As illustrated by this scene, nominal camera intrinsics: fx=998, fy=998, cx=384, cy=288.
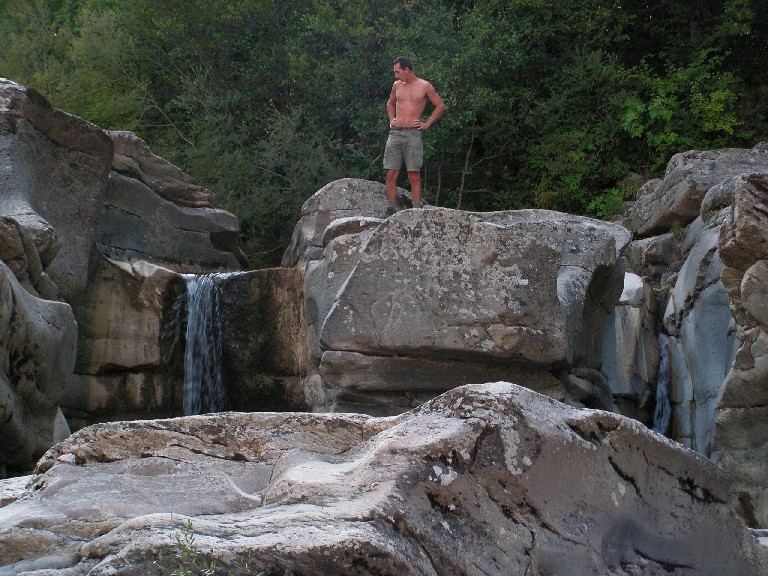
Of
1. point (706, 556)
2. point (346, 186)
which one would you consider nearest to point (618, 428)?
point (706, 556)

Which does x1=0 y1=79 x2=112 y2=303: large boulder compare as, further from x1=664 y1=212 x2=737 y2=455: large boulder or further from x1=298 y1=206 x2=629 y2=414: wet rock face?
x1=664 y1=212 x2=737 y2=455: large boulder

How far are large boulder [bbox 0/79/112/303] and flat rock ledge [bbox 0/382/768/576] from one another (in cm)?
615

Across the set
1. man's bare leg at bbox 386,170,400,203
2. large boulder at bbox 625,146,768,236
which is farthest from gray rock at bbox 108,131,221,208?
large boulder at bbox 625,146,768,236

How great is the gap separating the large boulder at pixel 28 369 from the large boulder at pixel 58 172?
180 centimetres

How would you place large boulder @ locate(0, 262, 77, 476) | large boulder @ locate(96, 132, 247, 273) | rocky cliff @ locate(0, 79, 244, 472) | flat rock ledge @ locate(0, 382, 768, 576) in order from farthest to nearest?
1. large boulder @ locate(96, 132, 247, 273)
2. rocky cliff @ locate(0, 79, 244, 472)
3. large boulder @ locate(0, 262, 77, 476)
4. flat rock ledge @ locate(0, 382, 768, 576)

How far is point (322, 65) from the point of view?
630 inches

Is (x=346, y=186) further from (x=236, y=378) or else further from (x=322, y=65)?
(x=322, y=65)

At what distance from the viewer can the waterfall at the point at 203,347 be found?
955cm

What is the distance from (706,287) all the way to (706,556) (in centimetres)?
594

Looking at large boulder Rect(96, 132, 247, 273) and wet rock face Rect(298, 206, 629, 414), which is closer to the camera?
wet rock face Rect(298, 206, 629, 414)

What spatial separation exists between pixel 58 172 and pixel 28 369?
3.58 m

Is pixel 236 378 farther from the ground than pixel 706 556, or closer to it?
closer to it

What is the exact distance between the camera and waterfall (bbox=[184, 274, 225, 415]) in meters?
9.55

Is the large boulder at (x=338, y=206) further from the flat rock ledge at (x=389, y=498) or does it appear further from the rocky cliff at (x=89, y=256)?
the flat rock ledge at (x=389, y=498)
